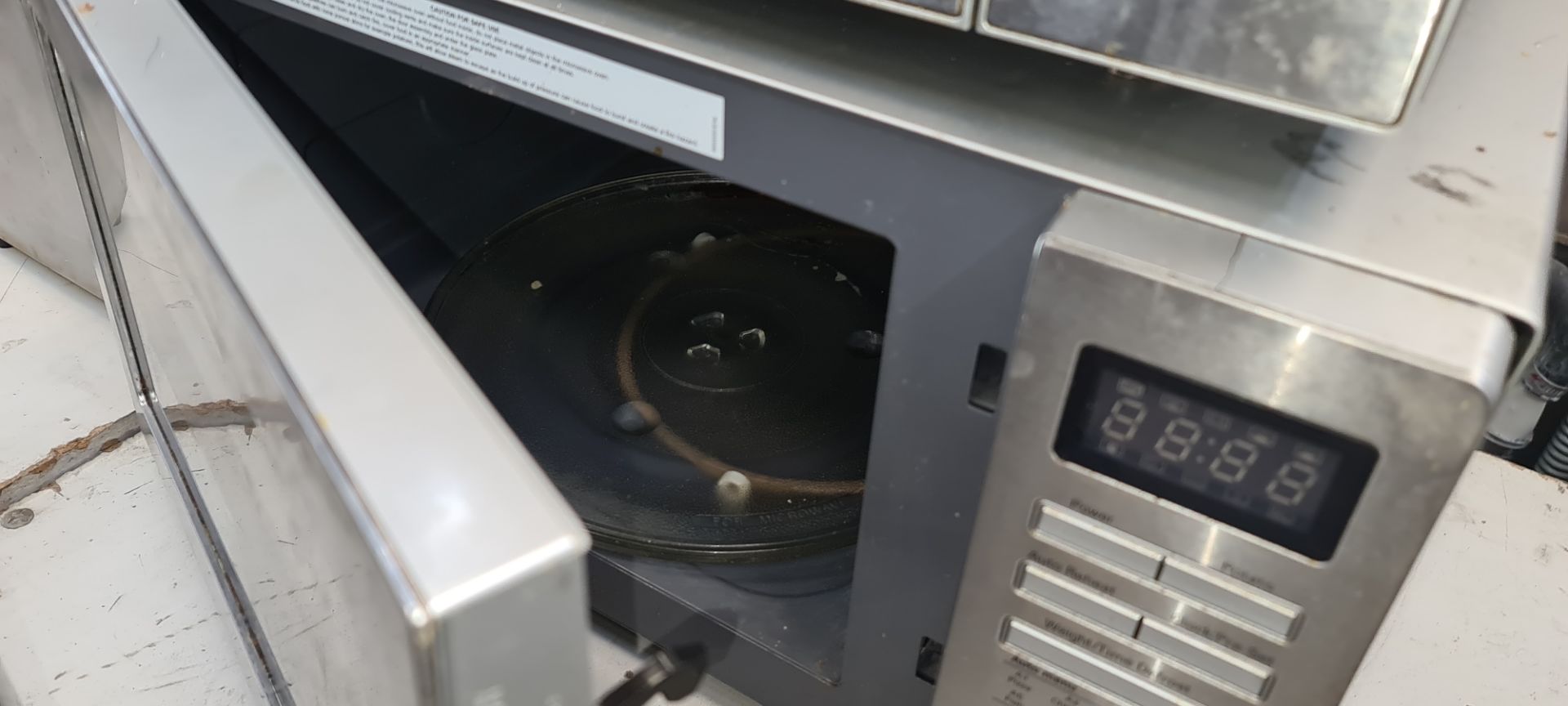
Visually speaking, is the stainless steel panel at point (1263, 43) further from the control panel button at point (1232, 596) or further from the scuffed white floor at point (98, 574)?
the scuffed white floor at point (98, 574)

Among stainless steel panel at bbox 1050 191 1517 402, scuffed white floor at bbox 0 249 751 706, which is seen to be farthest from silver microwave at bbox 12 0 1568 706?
scuffed white floor at bbox 0 249 751 706

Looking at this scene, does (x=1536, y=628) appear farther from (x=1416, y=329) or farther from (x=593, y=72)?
(x=593, y=72)

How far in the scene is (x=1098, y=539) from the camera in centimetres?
32

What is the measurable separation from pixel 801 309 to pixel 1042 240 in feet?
1.38

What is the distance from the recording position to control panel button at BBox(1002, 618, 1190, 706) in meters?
0.34

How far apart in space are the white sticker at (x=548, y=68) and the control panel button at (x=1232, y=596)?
0.20 metres

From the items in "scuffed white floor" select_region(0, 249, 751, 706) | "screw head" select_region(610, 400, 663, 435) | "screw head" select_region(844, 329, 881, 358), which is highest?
"screw head" select_region(844, 329, 881, 358)

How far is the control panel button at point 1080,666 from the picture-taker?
1.13 feet

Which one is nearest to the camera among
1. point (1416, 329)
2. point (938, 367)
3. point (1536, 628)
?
point (1416, 329)

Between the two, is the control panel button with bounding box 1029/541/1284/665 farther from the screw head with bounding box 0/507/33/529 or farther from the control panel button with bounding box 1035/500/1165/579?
the screw head with bounding box 0/507/33/529

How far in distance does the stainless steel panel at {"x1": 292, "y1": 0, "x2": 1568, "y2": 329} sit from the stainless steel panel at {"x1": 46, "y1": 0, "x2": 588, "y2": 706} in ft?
0.41

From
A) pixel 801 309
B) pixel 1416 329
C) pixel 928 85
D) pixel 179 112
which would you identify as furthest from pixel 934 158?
pixel 801 309

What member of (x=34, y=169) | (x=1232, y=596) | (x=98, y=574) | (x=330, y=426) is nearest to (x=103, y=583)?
(x=98, y=574)

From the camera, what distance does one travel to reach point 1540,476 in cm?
73
